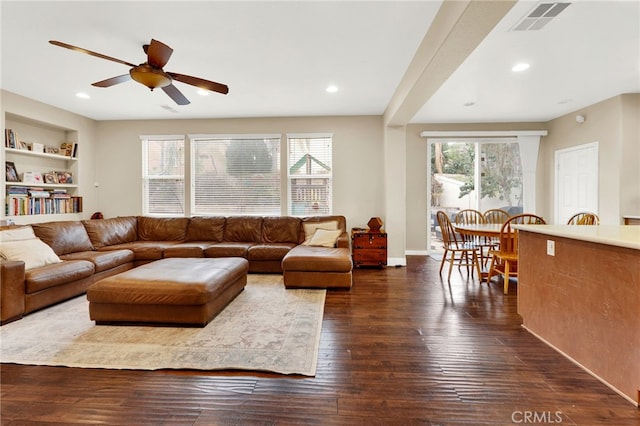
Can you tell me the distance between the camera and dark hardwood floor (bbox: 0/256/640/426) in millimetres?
1514

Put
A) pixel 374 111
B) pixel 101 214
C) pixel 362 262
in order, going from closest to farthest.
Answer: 1. pixel 362 262
2. pixel 374 111
3. pixel 101 214

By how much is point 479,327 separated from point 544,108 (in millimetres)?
4488

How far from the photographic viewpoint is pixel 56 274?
3.01m

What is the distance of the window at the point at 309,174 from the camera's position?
17.9 ft

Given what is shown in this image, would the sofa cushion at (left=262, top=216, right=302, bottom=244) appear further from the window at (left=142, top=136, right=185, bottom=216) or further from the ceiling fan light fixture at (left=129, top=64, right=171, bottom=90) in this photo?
the ceiling fan light fixture at (left=129, top=64, right=171, bottom=90)

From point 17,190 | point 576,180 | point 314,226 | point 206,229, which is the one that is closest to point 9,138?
point 17,190

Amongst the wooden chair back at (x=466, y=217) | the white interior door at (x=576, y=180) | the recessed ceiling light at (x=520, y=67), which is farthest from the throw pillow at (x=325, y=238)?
the white interior door at (x=576, y=180)

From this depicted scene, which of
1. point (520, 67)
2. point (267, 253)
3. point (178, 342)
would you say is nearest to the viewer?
point (178, 342)

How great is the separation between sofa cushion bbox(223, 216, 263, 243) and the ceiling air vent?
164 inches

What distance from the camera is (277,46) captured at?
2912 millimetres

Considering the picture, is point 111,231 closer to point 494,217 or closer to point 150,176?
point 150,176

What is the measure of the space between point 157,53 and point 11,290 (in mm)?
2517

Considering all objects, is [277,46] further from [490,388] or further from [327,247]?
[490,388]

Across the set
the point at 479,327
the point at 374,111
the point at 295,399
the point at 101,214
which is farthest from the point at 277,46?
the point at 101,214
